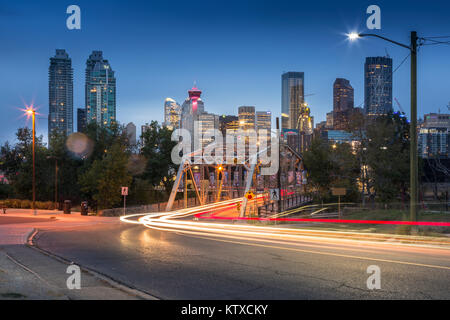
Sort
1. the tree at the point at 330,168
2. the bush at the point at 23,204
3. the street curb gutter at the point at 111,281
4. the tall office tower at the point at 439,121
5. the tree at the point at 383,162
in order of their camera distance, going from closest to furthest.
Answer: the street curb gutter at the point at 111,281 → the tree at the point at 383,162 → the tree at the point at 330,168 → the bush at the point at 23,204 → the tall office tower at the point at 439,121

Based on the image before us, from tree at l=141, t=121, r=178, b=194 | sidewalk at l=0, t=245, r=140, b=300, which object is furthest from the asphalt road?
tree at l=141, t=121, r=178, b=194

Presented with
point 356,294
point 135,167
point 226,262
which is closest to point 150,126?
point 135,167

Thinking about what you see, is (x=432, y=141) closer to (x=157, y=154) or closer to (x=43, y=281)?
(x=157, y=154)

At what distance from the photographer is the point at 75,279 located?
332 inches

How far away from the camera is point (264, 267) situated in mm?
9859

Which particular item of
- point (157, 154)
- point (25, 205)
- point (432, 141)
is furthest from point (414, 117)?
point (432, 141)

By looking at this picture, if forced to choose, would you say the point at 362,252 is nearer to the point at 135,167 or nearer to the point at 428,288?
the point at 428,288

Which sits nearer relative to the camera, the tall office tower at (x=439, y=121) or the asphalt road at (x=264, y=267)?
the asphalt road at (x=264, y=267)

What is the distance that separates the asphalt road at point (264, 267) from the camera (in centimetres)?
748

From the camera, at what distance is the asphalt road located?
748 cm

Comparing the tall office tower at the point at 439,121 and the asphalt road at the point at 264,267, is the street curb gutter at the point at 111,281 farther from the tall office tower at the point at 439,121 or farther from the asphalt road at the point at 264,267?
the tall office tower at the point at 439,121

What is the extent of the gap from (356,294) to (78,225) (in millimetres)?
20979

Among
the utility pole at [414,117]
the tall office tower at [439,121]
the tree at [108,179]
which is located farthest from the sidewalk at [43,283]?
the tall office tower at [439,121]

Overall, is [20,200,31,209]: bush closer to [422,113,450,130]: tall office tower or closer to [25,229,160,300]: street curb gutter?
[25,229,160,300]: street curb gutter
